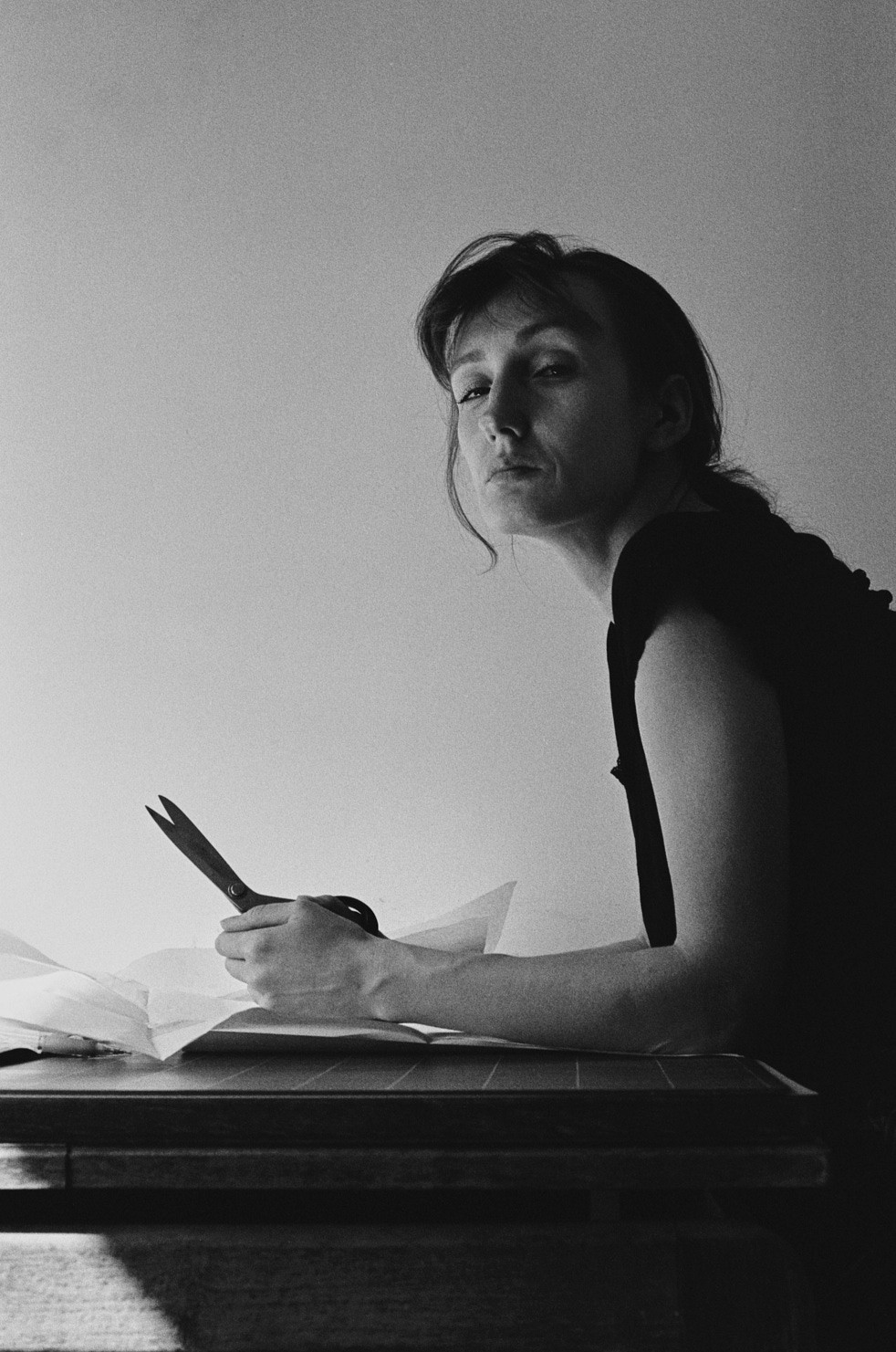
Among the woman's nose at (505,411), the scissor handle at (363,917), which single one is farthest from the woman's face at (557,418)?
the scissor handle at (363,917)

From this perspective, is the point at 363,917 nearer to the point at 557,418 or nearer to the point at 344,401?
the point at 557,418

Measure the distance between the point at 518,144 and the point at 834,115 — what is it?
36 cm

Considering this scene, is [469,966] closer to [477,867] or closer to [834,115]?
[477,867]

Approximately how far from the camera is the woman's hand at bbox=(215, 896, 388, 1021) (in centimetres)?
77

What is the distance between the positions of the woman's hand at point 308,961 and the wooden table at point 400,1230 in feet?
0.77

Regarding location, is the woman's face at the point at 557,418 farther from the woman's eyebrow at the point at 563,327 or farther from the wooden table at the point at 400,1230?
the wooden table at the point at 400,1230

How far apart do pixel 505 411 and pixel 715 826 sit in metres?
0.42

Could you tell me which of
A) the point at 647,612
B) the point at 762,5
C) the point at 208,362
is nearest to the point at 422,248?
the point at 208,362

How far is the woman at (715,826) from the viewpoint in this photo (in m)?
0.71

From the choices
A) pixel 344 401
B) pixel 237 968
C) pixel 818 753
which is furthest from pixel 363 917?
pixel 344 401

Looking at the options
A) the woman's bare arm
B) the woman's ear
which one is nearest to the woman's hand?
the woman's bare arm

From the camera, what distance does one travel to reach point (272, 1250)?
470mm

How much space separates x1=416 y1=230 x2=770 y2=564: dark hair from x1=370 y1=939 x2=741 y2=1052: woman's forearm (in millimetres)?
433

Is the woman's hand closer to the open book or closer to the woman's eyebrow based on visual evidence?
the open book
